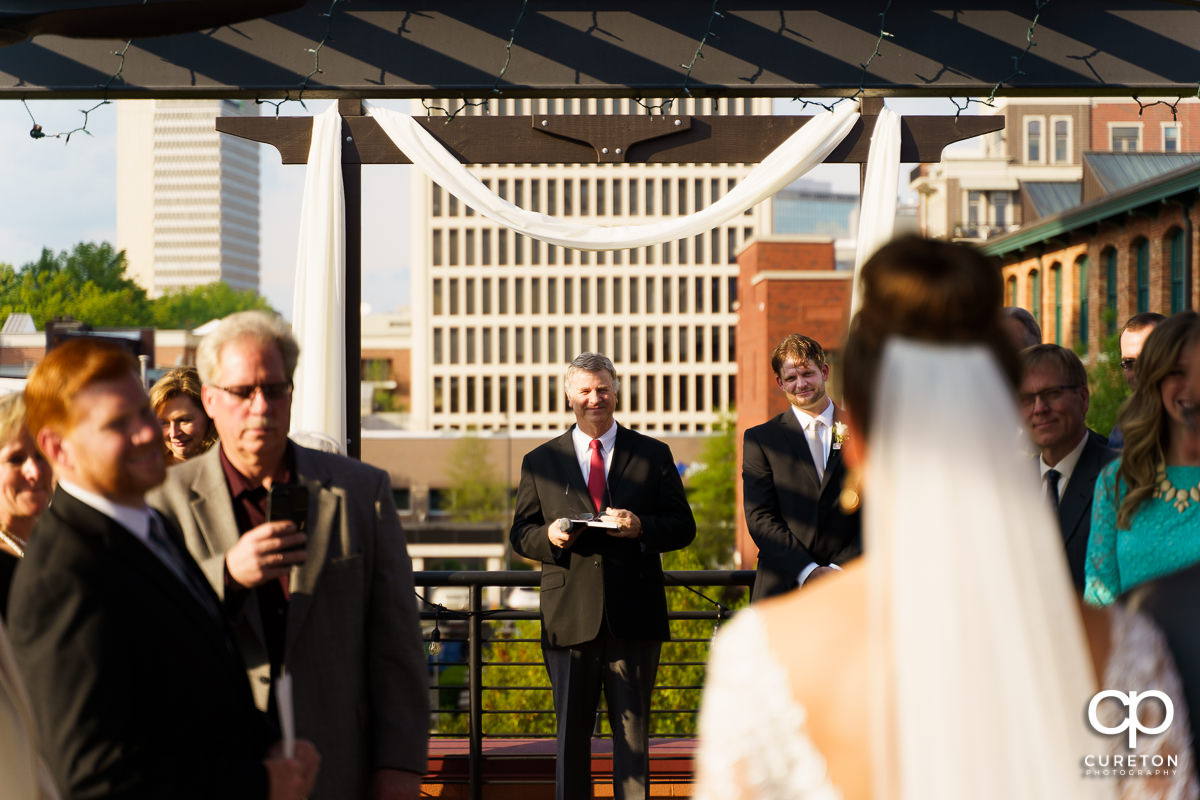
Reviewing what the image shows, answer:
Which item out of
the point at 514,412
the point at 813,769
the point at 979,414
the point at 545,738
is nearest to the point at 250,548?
the point at 813,769

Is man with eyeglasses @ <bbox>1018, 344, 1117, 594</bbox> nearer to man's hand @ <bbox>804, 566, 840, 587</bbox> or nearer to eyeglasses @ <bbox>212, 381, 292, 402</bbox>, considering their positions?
man's hand @ <bbox>804, 566, 840, 587</bbox>

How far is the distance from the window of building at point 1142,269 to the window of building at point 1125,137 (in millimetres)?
35281

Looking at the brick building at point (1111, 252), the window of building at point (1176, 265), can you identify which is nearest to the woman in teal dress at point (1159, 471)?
the brick building at point (1111, 252)

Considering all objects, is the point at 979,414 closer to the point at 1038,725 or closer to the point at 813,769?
the point at 1038,725

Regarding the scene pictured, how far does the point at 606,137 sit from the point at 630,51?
17.6 inches

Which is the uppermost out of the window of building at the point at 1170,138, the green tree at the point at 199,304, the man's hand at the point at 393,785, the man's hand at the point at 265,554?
the window of building at the point at 1170,138

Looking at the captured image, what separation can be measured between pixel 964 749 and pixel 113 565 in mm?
1510

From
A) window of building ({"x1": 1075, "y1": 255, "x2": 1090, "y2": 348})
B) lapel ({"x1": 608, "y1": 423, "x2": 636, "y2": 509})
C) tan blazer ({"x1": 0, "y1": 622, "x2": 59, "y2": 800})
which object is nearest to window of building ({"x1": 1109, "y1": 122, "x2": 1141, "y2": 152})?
window of building ({"x1": 1075, "y1": 255, "x2": 1090, "y2": 348})

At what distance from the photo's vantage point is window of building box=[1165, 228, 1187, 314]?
2886cm

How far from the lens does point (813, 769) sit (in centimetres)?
143

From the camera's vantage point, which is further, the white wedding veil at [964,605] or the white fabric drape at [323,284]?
the white fabric drape at [323,284]

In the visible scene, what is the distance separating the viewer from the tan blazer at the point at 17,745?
1.89m

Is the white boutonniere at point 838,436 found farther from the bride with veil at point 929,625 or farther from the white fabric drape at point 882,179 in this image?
the bride with veil at point 929,625

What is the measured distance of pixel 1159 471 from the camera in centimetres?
292
